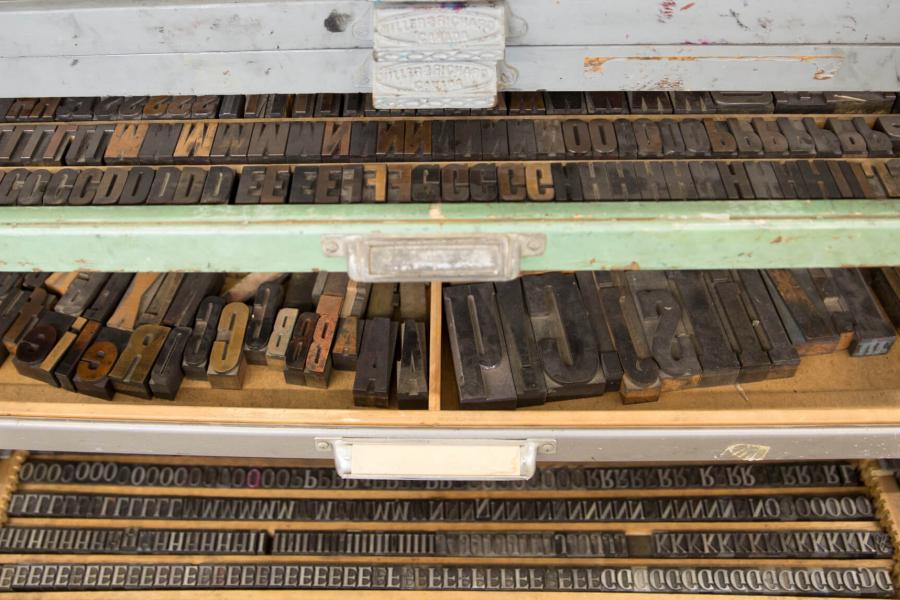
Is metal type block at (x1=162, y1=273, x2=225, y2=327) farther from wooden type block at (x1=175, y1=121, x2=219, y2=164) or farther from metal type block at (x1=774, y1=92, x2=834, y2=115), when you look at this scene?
metal type block at (x1=774, y1=92, x2=834, y2=115)

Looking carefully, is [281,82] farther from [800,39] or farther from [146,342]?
[800,39]

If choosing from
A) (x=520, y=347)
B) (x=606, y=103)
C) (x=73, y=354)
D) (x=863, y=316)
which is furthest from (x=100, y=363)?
(x=863, y=316)

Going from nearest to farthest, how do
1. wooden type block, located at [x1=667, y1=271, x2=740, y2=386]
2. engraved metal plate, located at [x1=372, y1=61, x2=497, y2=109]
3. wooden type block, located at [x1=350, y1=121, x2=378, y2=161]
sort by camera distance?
engraved metal plate, located at [x1=372, y1=61, x2=497, y2=109]
wooden type block, located at [x1=350, y1=121, x2=378, y2=161]
wooden type block, located at [x1=667, y1=271, x2=740, y2=386]

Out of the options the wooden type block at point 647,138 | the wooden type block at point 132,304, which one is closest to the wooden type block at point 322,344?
the wooden type block at point 132,304

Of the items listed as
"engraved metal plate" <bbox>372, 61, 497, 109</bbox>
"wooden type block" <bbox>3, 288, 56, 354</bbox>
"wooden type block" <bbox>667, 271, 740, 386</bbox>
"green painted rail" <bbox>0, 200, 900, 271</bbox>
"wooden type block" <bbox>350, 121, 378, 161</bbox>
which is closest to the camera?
"green painted rail" <bbox>0, 200, 900, 271</bbox>

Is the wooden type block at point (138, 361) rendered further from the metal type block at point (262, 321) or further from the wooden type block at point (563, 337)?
the wooden type block at point (563, 337)

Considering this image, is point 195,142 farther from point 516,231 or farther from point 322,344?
point 516,231

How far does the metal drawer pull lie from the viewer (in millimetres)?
1690

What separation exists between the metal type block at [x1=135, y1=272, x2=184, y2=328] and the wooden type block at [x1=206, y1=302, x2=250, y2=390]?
0.17 metres

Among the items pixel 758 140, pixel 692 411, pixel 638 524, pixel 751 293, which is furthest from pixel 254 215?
pixel 638 524

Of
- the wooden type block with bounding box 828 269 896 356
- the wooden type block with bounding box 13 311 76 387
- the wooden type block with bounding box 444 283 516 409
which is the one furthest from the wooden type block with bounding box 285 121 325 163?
the wooden type block with bounding box 828 269 896 356

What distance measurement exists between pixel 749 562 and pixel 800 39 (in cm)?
145

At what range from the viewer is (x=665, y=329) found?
73.6 inches

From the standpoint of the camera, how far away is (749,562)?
211 centimetres
